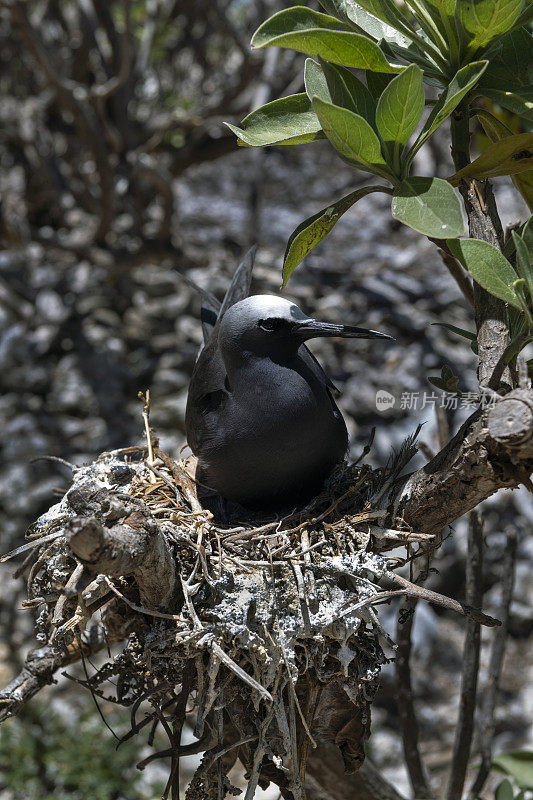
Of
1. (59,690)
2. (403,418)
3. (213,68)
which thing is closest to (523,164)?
(403,418)

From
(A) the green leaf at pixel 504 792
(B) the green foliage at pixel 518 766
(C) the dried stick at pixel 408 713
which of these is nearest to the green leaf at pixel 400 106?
(C) the dried stick at pixel 408 713

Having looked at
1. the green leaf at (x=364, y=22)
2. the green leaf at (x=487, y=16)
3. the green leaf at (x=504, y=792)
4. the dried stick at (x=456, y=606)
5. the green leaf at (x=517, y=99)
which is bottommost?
the green leaf at (x=504, y=792)

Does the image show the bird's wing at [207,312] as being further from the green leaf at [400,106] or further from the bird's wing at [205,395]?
the green leaf at [400,106]

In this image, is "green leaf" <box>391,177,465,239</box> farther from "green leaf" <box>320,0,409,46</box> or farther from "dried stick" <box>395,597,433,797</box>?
"dried stick" <box>395,597,433,797</box>

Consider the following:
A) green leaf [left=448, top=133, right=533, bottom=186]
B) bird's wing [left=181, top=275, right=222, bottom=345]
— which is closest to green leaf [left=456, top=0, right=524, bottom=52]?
green leaf [left=448, top=133, right=533, bottom=186]

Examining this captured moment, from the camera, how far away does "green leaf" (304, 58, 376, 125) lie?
78cm

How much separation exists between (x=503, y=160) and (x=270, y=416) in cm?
48

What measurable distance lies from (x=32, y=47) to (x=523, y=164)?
89.0 inches

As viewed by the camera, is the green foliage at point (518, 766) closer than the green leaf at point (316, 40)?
No

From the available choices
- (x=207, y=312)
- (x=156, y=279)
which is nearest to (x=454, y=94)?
(x=207, y=312)

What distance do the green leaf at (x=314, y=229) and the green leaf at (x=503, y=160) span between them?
4.1 inches

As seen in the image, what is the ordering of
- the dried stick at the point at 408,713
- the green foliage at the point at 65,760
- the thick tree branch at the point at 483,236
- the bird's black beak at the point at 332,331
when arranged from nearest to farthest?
the thick tree branch at the point at 483,236, the bird's black beak at the point at 332,331, the dried stick at the point at 408,713, the green foliage at the point at 65,760

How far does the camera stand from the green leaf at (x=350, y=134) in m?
0.71

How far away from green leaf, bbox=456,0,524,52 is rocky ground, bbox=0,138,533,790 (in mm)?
1569
